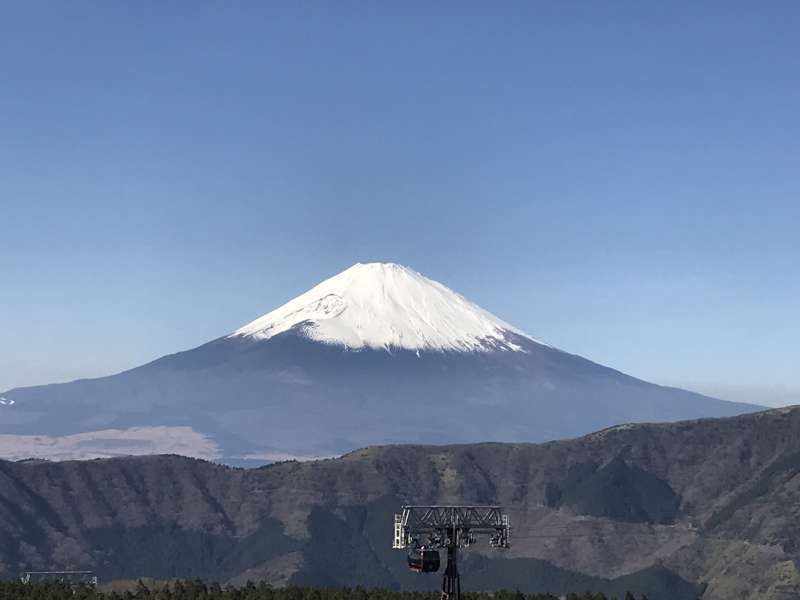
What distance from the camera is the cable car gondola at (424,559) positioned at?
160625 millimetres

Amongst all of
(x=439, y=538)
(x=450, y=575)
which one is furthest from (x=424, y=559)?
(x=439, y=538)

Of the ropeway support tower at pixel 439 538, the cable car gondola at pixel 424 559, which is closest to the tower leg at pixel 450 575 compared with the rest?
the ropeway support tower at pixel 439 538

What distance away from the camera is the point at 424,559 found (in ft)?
529

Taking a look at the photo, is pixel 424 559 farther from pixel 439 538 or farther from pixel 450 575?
pixel 439 538

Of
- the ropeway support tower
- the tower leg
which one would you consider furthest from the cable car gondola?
the tower leg

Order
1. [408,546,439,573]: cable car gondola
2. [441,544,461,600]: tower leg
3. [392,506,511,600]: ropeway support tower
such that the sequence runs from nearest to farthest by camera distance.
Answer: [441,544,461,600]: tower leg < [392,506,511,600]: ropeway support tower < [408,546,439,573]: cable car gondola

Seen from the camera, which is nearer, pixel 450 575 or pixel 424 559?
pixel 424 559

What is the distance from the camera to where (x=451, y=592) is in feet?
527

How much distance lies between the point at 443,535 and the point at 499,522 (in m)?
7.46

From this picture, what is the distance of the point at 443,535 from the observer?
6442 inches

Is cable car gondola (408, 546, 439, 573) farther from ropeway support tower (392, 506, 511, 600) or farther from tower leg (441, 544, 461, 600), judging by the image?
tower leg (441, 544, 461, 600)

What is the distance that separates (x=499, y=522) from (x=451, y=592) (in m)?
10.8

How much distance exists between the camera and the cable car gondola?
160625mm

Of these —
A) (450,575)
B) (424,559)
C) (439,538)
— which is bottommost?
(450,575)
